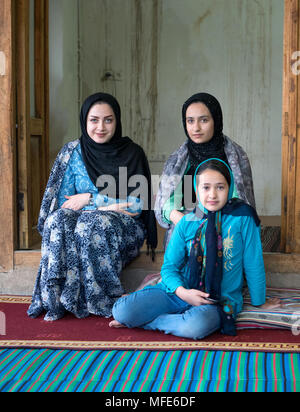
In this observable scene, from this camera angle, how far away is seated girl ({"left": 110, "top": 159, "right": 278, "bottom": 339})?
260 cm

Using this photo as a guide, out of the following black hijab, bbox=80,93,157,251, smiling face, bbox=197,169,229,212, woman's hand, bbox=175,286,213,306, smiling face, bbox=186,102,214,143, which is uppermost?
smiling face, bbox=186,102,214,143

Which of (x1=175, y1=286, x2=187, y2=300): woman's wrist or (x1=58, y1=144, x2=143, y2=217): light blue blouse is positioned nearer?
(x1=175, y1=286, x2=187, y2=300): woman's wrist

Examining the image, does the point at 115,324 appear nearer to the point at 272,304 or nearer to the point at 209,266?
the point at 209,266

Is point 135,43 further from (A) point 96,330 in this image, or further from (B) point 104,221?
(A) point 96,330

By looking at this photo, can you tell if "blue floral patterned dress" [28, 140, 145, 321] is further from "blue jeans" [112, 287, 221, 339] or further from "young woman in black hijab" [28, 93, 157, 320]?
"blue jeans" [112, 287, 221, 339]

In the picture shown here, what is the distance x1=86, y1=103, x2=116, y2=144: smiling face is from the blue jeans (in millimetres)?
1009

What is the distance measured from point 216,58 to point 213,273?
3.83 meters

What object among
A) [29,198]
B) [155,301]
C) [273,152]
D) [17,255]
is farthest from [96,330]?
[273,152]

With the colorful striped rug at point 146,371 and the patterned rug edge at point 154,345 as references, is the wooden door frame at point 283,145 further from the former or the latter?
the colorful striped rug at point 146,371

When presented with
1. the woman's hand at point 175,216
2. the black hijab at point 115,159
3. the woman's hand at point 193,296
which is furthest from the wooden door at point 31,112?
the woman's hand at point 193,296

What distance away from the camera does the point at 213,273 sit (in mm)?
2594

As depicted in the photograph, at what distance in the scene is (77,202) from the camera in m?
3.21

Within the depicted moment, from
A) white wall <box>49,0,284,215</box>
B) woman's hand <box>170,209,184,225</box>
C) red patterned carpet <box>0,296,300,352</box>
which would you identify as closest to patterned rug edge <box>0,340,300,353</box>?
red patterned carpet <box>0,296,300,352</box>

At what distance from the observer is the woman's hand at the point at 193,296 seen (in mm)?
2570
